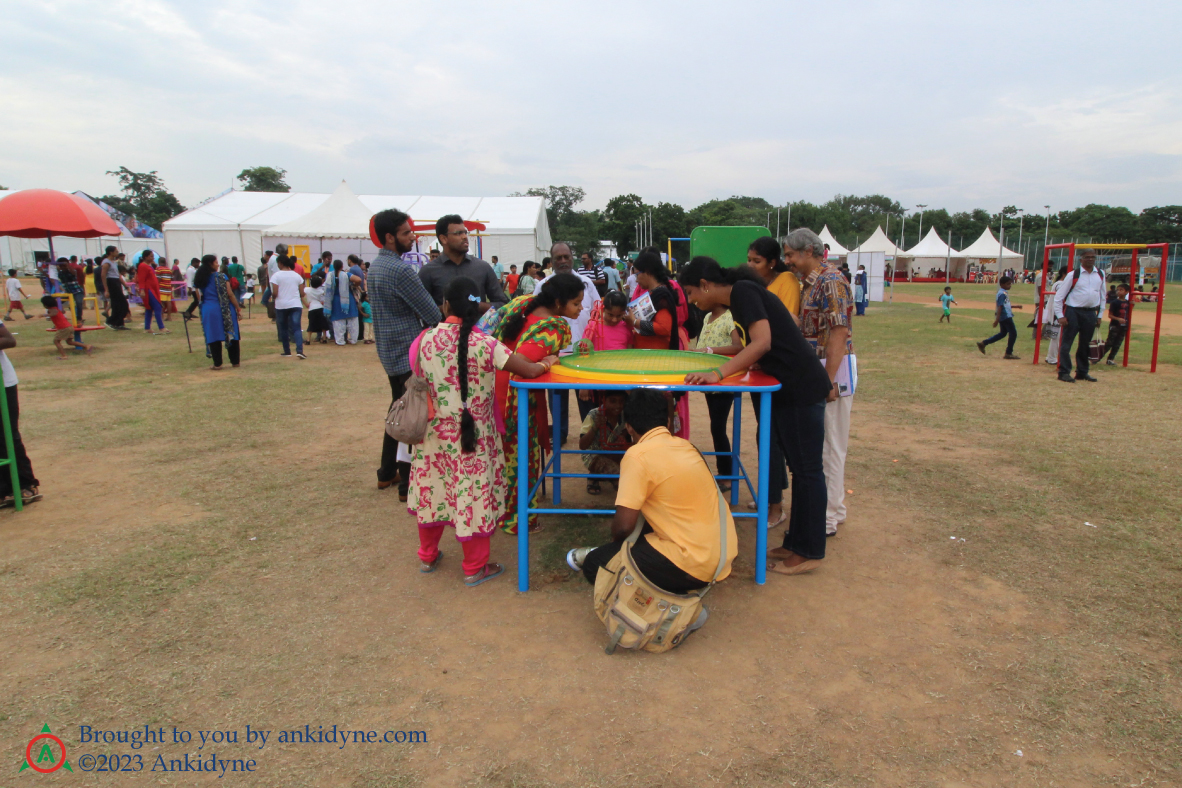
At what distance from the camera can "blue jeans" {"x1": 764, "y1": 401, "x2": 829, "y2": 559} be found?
3.64 meters

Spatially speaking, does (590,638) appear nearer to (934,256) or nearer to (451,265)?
(451,265)

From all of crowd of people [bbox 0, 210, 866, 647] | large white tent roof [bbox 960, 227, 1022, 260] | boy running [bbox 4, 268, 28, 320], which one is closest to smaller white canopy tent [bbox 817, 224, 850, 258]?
large white tent roof [bbox 960, 227, 1022, 260]

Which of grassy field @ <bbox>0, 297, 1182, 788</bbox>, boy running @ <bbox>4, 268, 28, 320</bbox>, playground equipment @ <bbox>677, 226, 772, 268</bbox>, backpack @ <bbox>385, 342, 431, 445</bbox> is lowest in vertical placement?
grassy field @ <bbox>0, 297, 1182, 788</bbox>

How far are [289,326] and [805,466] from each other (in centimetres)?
1077

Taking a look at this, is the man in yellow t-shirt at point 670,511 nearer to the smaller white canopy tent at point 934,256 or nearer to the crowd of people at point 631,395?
the crowd of people at point 631,395

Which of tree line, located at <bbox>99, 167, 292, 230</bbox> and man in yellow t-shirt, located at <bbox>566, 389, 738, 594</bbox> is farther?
tree line, located at <bbox>99, 167, 292, 230</bbox>

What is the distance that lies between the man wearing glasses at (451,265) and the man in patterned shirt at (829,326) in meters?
2.15

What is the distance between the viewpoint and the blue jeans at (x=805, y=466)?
11.9ft

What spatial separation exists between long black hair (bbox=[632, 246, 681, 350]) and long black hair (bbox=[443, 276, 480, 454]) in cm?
198

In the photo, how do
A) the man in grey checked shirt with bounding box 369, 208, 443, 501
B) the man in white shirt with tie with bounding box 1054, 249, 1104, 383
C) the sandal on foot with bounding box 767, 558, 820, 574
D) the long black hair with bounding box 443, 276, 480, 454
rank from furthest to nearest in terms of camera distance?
the man in white shirt with tie with bounding box 1054, 249, 1104, 383 → the man in grey checked shirt with bounding box 369, 208, 443, 501 → the sandal on foot with bounding box 767, 558, 820, 574 → the long black hair with bounding box 443, 276, 480, 454

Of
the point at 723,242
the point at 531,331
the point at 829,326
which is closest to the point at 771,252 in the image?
the point at 829,326

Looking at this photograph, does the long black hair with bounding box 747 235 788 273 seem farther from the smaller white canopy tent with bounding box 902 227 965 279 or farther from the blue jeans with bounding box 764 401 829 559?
the smaller white canopy tent with bounding box 902 227 965 279

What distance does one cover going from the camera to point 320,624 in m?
3.29

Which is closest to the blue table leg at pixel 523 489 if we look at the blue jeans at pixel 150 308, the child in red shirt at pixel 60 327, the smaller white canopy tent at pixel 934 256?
the child in red shirt at pixel 60 327
